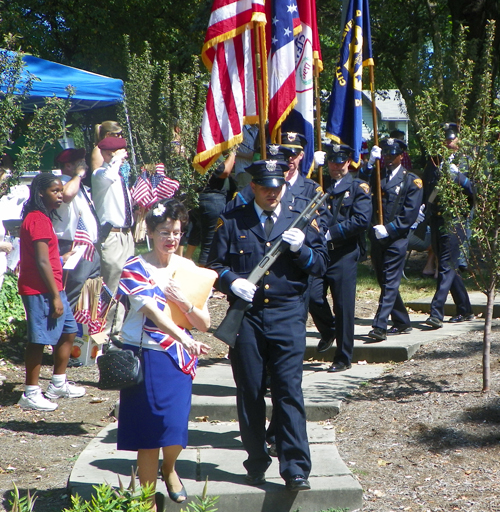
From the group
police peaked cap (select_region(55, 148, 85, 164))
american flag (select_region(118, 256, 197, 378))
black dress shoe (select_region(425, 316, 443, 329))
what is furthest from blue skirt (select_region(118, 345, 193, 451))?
black dress shoe (select_region(425, 316, 443, 329))

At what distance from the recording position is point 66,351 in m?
6.78

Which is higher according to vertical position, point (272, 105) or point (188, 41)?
point (188, 41)

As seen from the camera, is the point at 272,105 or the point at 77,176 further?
the point at 77,176

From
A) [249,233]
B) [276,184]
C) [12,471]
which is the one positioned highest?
[276,184]

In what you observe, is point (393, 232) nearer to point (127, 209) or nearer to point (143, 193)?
point (143, 193)

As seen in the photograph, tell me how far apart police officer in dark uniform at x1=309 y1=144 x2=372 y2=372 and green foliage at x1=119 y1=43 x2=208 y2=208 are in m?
1.61

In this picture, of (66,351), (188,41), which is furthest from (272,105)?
(188,41)

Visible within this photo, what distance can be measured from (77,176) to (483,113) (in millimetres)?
4082

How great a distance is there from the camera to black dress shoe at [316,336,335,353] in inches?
287

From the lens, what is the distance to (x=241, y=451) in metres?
5.19

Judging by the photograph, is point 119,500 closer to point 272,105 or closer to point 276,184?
point 276,184

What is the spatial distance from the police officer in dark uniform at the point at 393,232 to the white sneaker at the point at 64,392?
9.85ft

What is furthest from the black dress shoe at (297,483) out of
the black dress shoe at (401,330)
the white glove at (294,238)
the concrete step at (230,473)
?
the black dress shoe at (401,330)

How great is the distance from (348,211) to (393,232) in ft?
3.54
